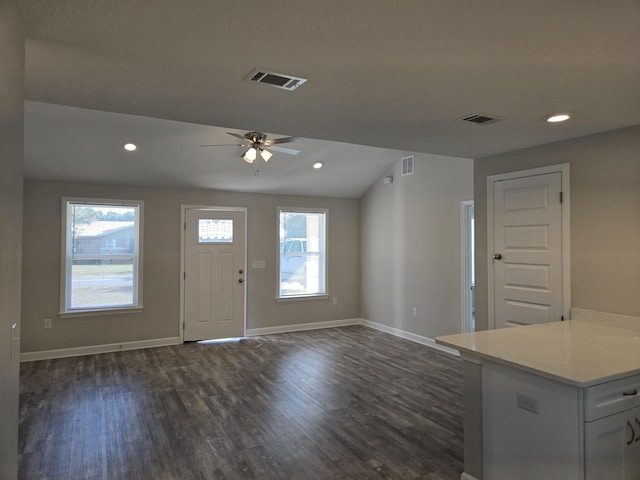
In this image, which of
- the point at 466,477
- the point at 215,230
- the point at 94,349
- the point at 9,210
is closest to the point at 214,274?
the point at 215,230

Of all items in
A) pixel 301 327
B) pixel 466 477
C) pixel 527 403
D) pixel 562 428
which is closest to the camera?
pixel 562 428

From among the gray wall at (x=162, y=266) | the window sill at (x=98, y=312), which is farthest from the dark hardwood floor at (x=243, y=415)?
the window sill at (x=98, y=312)

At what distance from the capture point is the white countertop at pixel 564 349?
5.99 ft

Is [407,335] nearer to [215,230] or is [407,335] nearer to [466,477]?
[215,230]

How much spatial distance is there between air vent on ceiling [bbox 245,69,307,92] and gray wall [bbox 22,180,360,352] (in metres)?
4.44

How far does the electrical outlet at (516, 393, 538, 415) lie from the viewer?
77.8 inches

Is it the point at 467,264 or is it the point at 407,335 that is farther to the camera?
the point at 407,335

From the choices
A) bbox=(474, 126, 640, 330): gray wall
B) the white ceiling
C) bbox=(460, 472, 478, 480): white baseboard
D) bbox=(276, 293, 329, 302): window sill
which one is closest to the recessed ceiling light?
the white ceiling

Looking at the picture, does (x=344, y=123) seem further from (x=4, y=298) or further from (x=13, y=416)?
(x=13, y=416)

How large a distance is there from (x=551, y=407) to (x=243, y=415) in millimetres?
2488

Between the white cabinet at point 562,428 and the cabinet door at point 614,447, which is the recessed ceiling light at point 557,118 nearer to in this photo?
the white cabinet at point 562,428

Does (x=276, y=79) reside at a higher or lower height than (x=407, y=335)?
higher

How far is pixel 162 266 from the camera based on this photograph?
19.3 feet

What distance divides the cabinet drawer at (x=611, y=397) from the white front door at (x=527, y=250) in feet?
3.73
